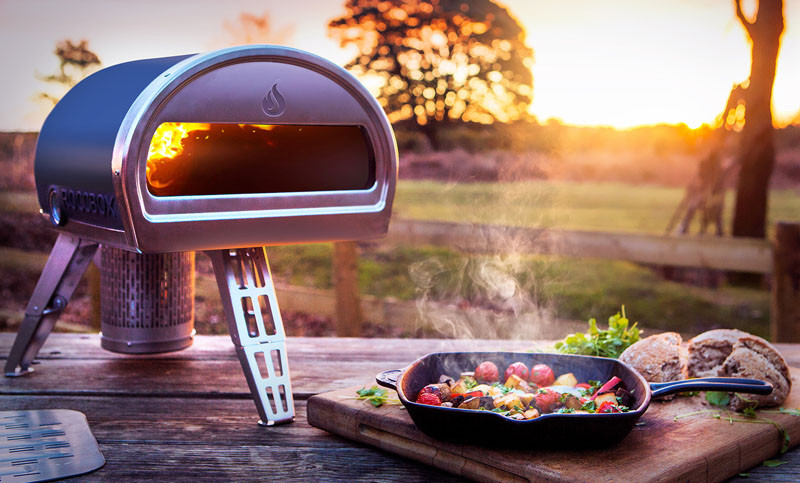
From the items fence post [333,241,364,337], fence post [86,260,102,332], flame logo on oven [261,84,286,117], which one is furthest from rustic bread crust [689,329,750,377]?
fence post [86,260,102,332]

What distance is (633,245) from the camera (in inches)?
167

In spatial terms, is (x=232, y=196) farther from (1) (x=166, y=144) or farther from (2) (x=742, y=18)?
(2) (x=742, y=18)

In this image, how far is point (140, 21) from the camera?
518 cm

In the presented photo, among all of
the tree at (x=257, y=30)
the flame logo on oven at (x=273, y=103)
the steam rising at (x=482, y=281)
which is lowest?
the steam rising at (x=482, y=281)

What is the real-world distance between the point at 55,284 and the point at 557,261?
476 centimetres

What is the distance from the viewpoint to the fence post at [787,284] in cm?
374

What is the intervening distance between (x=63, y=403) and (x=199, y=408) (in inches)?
14.2

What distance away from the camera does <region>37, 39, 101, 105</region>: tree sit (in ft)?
16.1

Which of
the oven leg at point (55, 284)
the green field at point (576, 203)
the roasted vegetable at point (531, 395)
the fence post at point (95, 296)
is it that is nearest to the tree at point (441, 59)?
the green field at point (576, 203)

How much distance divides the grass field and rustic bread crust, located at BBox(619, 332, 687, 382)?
13.9ft

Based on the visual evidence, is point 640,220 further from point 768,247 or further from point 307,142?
point 307,142

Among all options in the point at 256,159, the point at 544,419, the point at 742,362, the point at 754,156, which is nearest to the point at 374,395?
the point at 544,419

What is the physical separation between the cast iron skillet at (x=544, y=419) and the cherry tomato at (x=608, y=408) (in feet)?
0.10

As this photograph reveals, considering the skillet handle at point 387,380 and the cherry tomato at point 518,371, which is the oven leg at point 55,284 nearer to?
the skillet handle at point 387,380
